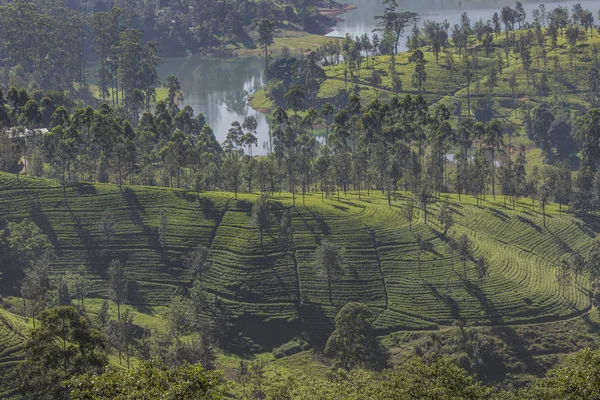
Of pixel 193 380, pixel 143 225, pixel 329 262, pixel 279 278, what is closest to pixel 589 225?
pixel 329 262

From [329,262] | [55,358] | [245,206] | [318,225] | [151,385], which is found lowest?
[329,262]

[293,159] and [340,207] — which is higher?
[293,159]

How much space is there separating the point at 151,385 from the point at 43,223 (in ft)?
304

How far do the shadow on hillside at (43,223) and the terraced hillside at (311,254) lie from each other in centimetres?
31

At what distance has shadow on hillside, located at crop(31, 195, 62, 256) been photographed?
133525 millimetres

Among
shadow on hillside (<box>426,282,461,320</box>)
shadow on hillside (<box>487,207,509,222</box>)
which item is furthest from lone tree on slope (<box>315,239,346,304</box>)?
shadow on hillside (<box>487,207,509,222</box>)

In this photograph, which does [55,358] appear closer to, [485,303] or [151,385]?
[151,385]

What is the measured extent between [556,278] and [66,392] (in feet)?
292

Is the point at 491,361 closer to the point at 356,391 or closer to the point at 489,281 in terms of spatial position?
the point at 489,281

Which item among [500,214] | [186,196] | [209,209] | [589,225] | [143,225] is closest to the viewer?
[143,225]

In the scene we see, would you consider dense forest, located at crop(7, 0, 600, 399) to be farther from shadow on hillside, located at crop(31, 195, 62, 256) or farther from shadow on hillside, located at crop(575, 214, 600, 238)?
shadow on hillside, located at crop(575, 214, 600, 238)

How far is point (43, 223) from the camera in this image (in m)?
137

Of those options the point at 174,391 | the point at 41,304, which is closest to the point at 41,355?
the point at 174,391

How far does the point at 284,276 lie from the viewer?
419ft
